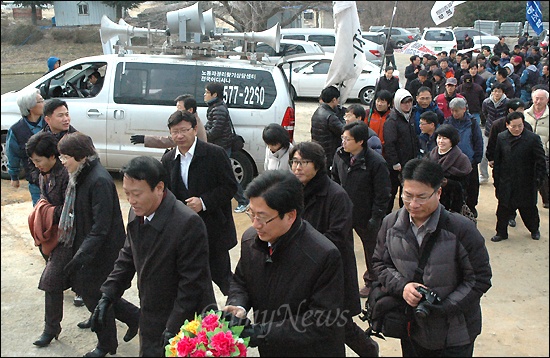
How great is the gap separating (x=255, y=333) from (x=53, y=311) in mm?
2405

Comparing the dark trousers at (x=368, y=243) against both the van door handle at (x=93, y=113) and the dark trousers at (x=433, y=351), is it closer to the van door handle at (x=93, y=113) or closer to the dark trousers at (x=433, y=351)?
the dark trousers at (x=433, y=351)

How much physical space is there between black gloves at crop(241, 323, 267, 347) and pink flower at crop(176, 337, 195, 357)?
23cm

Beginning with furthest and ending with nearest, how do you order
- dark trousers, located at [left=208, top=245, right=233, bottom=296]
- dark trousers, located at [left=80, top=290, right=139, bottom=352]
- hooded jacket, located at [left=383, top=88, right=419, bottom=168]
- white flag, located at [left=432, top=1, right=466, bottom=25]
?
white flag, located at [left=432, top=1, right=466, bottom=25] < hooded jacket, located at [left=383, top=88, right=419, bottom=168] < dark trousers, located at [left=208, top=245, right=233, bottom=296] < dark trousers, located at [left=80, top=290, right=139, bottom=352]

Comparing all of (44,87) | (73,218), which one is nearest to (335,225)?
(73,218)

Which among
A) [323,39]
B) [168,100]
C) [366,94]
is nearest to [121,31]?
[168,100]

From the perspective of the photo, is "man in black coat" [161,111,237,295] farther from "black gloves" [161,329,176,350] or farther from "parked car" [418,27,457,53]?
"parked car" [418,27,457,53]

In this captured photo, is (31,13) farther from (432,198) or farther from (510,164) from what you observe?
(432,198)

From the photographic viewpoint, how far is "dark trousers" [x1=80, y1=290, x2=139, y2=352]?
436cm

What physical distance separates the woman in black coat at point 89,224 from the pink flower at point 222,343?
1895 millimetres

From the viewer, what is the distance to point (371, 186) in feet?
17.1

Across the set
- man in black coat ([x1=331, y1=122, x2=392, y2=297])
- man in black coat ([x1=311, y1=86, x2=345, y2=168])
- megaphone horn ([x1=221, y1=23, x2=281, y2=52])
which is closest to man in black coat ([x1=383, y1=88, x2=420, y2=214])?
man in black coat ([x1=311, y1=86, x2=345, y2=168])

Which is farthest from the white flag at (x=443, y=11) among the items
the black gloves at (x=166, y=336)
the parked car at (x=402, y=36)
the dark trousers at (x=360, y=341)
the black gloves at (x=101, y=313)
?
the parked car at (x=402, y=36)

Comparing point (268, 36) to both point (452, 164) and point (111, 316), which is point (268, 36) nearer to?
point (452, 164)

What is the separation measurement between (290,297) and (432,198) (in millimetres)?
950
